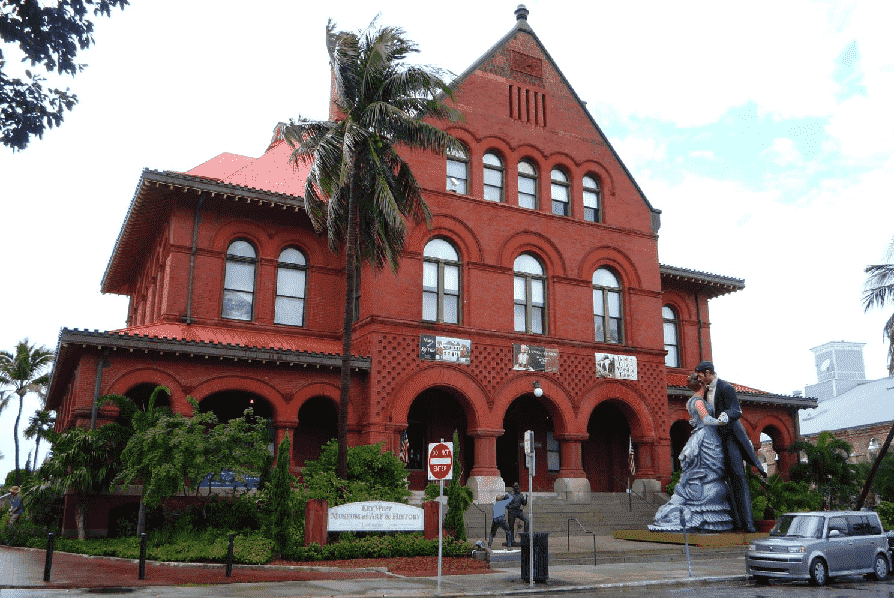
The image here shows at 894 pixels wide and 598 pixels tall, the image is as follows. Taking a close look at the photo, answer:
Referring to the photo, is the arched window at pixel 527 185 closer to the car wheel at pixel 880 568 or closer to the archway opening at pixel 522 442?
the archway opening at pixel 522 442

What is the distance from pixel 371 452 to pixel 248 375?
14.3 ft

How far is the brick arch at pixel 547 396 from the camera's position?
2438 centimetres

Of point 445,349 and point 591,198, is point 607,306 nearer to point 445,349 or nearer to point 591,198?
point 591,198

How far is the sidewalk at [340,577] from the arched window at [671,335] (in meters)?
13.5

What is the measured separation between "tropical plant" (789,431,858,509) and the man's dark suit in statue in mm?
10164

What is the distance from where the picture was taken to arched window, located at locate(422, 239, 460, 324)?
24359mm

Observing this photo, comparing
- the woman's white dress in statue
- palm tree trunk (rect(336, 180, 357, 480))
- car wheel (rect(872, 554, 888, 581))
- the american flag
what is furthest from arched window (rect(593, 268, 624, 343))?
car wheel (rect(872, 554, 888, 581))

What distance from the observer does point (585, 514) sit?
78.2 ft

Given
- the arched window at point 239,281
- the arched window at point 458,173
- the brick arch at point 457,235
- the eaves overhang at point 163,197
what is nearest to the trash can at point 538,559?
the brick arch at point 457,235

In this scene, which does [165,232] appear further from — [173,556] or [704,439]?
[704,439]

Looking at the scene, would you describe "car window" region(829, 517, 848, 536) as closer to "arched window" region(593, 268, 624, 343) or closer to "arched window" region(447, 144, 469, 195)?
"arched window" region(593, 268, 624, 343)

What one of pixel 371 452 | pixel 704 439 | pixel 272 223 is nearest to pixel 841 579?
pixel 704 439

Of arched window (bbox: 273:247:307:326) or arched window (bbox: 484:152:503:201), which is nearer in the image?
arched window (bbox: 273:247:307:326)

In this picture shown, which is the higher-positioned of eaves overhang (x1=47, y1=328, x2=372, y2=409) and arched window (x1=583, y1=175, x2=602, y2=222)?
arched window (x1=583, y1=175, x2=602, y2=222)
